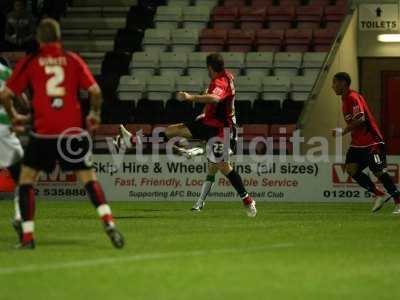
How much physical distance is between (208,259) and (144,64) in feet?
53.3

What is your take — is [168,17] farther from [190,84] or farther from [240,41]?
[190,84]

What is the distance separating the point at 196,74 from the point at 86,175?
48.2 feet

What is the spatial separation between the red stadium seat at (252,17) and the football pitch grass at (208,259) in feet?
36.9

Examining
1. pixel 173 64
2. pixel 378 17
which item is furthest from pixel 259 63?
pixel 378 17

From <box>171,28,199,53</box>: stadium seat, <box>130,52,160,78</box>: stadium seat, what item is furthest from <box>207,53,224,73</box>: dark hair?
<box>171,28,199,53</box>: stadium seat

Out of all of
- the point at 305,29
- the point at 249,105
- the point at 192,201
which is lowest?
the point at 192,201

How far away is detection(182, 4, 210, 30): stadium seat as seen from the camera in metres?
26.8

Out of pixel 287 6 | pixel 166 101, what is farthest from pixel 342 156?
pixel 287 6

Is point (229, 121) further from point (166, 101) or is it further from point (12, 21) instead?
point (12, 21)

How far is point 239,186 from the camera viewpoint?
15.6 m

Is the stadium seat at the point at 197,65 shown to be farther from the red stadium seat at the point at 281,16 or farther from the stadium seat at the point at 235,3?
the stadium seat at the point at 235,3

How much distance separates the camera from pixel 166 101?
79.6ft

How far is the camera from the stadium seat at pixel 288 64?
24.9 meters

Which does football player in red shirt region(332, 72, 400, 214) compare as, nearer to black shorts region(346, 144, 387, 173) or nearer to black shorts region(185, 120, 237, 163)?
black shorts region(346, 144, 387, 173)
